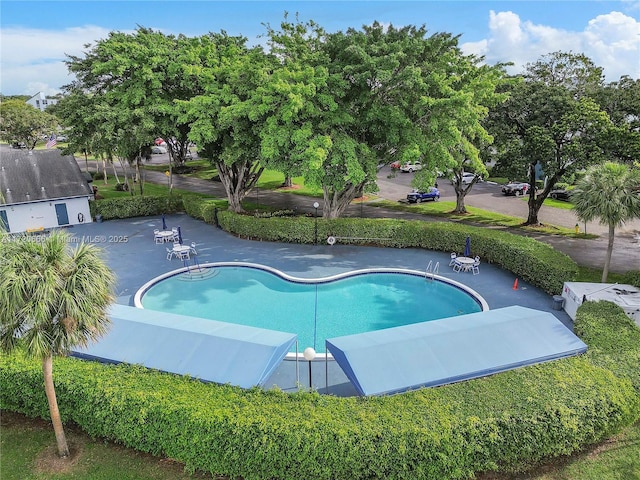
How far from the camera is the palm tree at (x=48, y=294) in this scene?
304 inches

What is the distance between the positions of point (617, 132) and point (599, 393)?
1556 centimetres

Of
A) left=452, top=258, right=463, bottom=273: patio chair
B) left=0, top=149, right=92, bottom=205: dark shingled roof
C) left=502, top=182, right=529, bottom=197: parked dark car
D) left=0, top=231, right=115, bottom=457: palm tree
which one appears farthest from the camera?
left=502, top=182, right=529, bottom=197: parked dark car

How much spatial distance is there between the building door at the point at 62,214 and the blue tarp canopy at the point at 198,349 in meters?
17.7

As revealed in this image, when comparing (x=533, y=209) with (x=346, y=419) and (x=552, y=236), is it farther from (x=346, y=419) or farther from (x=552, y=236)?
(x=346, y=419)

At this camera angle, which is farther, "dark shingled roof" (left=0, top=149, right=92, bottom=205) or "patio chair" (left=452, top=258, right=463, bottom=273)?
"dark shingled roof" (left=0, top=149, right=92, bottom=205)

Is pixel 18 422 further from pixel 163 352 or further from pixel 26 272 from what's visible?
pixel 26 272

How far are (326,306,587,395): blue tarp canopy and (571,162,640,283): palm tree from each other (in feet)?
18.5

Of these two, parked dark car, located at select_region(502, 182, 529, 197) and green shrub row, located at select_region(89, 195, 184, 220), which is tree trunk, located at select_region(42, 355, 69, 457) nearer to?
green shrub row, located at select_region(89, 195, 184, 220)

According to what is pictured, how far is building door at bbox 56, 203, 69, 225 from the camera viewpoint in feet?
86.0

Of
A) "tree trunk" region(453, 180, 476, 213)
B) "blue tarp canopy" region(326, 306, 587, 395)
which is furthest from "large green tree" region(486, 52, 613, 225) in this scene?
"blue tarp canopy" region(326, 306, 587, 395)

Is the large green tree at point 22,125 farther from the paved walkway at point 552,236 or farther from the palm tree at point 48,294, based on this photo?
the palm tree at point 48,294

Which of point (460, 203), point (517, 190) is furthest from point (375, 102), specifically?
point (517, 190)

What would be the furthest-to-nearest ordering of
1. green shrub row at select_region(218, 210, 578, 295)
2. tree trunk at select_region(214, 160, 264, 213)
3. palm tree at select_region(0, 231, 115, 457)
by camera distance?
tree trunk at select_region(214, 160, 264, 213) < green shrub row at select_region(218, 210, 578, 295) < palm tree at select_region(0, 231, 115, 457)

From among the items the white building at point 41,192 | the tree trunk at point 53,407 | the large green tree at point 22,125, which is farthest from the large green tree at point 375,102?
the large green tree at point 22,125
